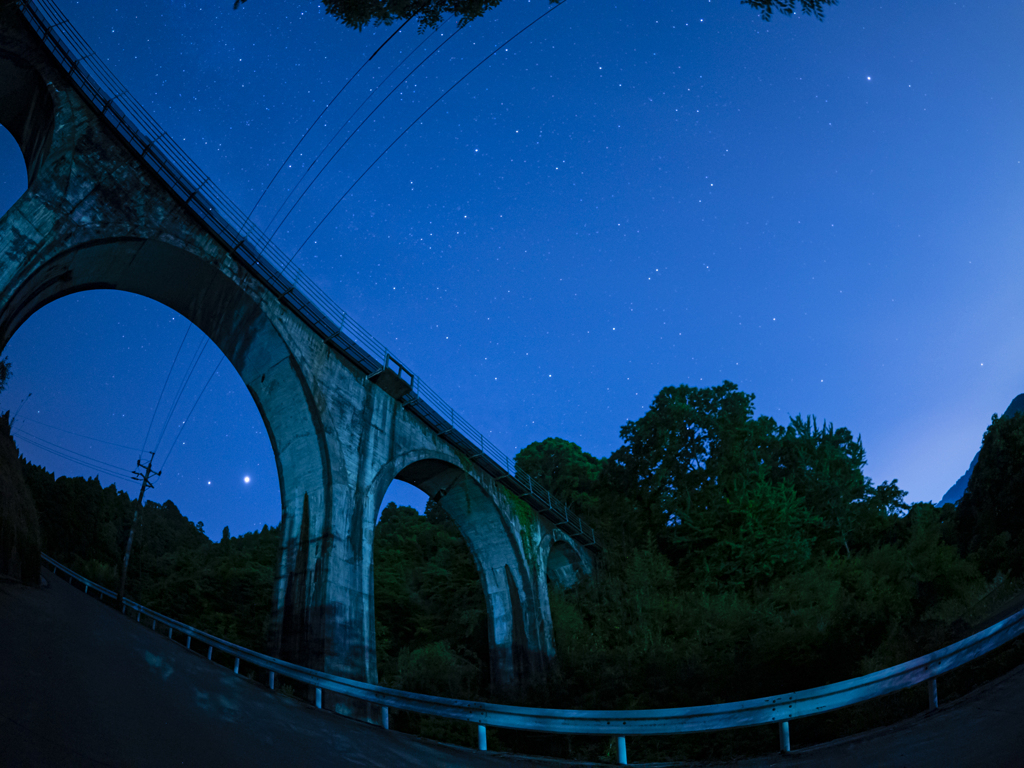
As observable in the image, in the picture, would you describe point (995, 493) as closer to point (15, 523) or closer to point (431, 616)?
point (431, 616)

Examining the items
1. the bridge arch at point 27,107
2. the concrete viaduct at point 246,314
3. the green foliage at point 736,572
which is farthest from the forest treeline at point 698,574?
the bridge arch at point 27,107

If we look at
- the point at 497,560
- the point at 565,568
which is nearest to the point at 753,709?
the point at 497,560

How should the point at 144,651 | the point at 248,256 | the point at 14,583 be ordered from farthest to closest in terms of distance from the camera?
1. the point at 248,256
2. the point at 14,583
3. the point at 144,651

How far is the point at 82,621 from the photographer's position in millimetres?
10922

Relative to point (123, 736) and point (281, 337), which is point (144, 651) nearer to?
point (123, 736)

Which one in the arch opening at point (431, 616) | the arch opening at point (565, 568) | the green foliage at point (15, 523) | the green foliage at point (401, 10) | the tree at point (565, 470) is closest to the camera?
the green foliage at point (401, 10)

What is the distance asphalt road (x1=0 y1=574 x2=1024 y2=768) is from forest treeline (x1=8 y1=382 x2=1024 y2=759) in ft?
11.9

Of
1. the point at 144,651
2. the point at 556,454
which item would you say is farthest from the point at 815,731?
the point at 556,454

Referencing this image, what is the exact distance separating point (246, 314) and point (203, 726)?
1151 cm

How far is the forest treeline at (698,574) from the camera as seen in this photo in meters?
14.7

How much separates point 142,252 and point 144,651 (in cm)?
844

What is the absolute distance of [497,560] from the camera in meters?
24.0

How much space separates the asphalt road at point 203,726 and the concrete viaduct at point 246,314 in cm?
506

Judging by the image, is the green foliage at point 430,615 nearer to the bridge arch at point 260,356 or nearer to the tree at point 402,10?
the bridge arch at point 260,356
